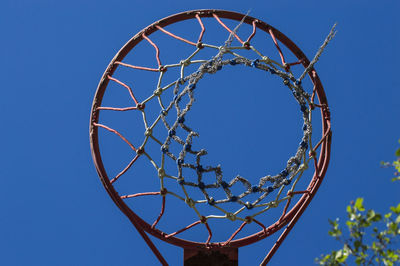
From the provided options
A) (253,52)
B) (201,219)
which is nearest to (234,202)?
(201,219)

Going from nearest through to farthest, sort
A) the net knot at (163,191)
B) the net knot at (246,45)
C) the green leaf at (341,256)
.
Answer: the green leaf at (341,256), the net knot at (163,191), the net knot at (246,45)

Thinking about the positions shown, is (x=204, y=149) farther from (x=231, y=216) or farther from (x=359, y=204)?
(x=359, y=204)

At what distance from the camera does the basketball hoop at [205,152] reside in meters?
5.86

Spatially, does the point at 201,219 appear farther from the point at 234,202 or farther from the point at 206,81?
the point at 206,81

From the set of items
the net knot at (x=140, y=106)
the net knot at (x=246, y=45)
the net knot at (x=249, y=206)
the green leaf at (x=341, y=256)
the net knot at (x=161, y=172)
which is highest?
the net knot at (x=246, y=45)

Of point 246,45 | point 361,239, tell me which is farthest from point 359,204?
point 246,45

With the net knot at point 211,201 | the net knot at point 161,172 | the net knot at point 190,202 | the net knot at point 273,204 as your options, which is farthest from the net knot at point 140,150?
the net knot at point 273,204

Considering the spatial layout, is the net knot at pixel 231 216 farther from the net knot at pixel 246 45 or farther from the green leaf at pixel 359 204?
the green leaf at pixel 359 204

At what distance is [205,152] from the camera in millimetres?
5805

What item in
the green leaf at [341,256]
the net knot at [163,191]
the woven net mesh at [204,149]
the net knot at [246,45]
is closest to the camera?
the green leaf at [341,256]

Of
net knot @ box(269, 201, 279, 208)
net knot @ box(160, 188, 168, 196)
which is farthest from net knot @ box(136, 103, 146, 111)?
net knot @ box(269, 201, 279, 208)

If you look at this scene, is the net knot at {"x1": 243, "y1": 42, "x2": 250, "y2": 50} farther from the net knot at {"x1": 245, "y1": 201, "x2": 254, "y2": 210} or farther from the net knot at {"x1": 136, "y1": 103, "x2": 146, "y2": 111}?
the net knot at {"x1": 245, "y1": 201, "x2": 254, "y2": 210}

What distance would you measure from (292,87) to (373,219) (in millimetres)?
1816

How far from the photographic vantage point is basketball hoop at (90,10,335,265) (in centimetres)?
586
